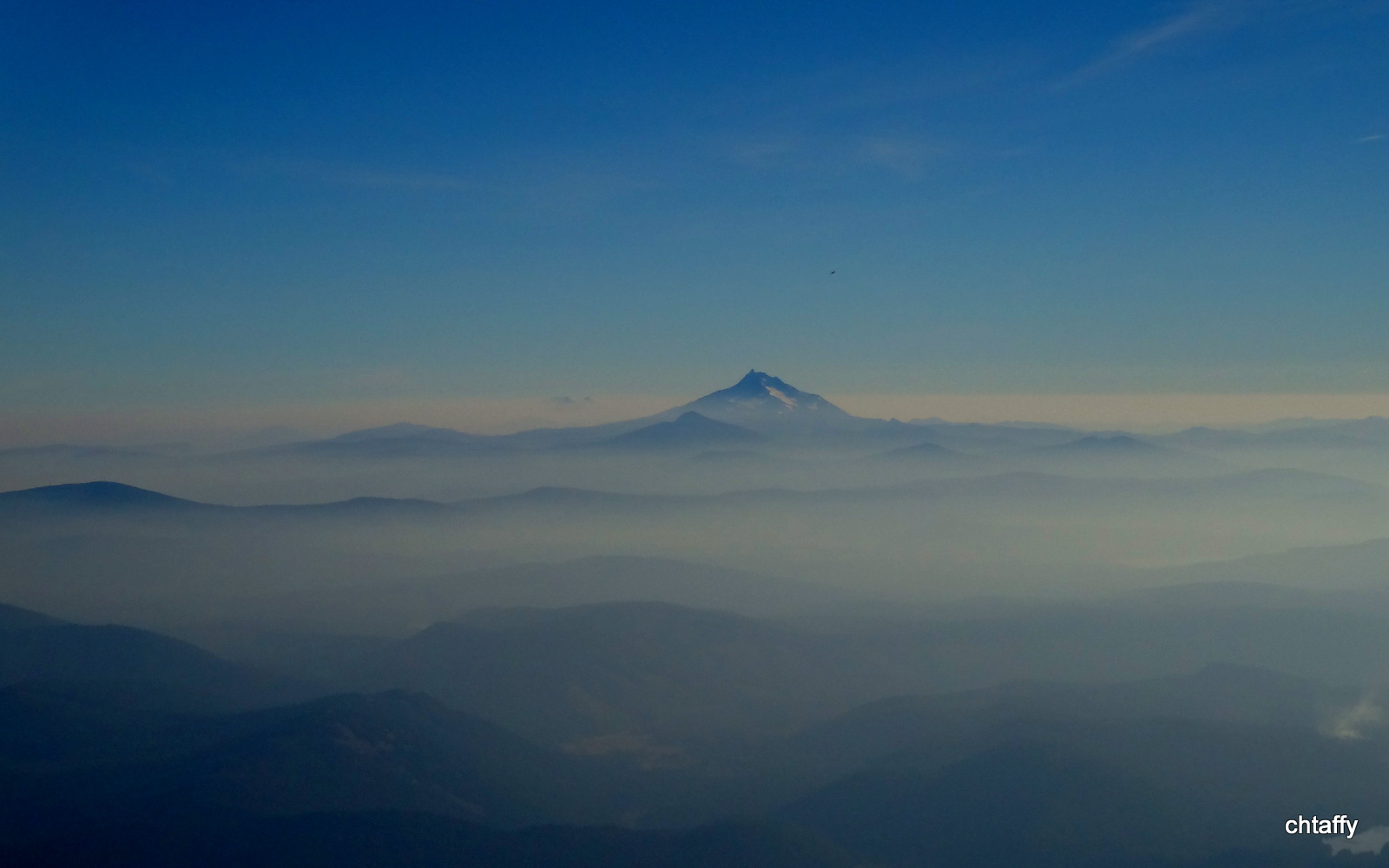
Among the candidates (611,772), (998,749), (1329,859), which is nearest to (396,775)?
(611,772)

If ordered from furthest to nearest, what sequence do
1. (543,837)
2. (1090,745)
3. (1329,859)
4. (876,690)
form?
(876,690), (1090,745), (1329,859), (543,837)

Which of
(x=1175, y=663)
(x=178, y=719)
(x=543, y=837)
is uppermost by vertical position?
(x=178, y=719)

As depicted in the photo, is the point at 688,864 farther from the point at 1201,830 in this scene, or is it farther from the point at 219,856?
the point at 1201,830

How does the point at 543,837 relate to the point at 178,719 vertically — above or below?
below

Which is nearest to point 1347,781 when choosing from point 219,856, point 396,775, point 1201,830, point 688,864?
point 1201,830

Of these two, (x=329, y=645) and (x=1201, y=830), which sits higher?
(x=329, y=645)

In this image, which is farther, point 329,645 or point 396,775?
point 329,645

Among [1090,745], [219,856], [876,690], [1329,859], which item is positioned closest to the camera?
[219,856]

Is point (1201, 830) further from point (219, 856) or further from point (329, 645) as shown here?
point (329, 645)

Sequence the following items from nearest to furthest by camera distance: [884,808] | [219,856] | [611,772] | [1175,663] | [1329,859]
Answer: [219,856]
[1329,859]
[884,808]
[611,772]
[1175,663]
